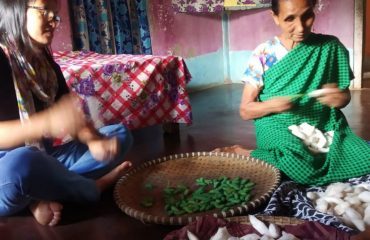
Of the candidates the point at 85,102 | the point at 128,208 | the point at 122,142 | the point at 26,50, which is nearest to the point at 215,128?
the point at 85,102

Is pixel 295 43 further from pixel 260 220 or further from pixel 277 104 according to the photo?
pixel 260 220

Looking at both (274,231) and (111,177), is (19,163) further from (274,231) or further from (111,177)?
(274,231)

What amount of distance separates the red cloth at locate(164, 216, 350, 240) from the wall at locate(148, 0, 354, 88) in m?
2.73

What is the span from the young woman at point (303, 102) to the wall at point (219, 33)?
2.21 m

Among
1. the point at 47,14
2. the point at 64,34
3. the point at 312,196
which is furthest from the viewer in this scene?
the point at 64,34

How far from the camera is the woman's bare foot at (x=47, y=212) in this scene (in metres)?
1.44

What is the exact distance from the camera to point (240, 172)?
1647mm

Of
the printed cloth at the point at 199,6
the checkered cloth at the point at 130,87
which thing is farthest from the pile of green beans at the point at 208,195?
the printed cloth at the point at 199,6

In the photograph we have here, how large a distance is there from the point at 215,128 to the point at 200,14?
172 centimetres

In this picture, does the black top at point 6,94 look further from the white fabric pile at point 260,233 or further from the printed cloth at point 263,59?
the printed cloth at point 263,59

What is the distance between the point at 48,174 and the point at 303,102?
924 millimetres

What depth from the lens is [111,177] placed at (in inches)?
67.1

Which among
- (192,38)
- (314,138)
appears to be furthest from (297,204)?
(192,38)

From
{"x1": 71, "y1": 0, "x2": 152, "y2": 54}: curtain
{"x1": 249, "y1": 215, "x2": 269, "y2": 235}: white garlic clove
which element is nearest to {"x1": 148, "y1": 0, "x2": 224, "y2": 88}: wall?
{"x1": 71, "y1": 0, "x2": 152, "y2": 54}: curtain
